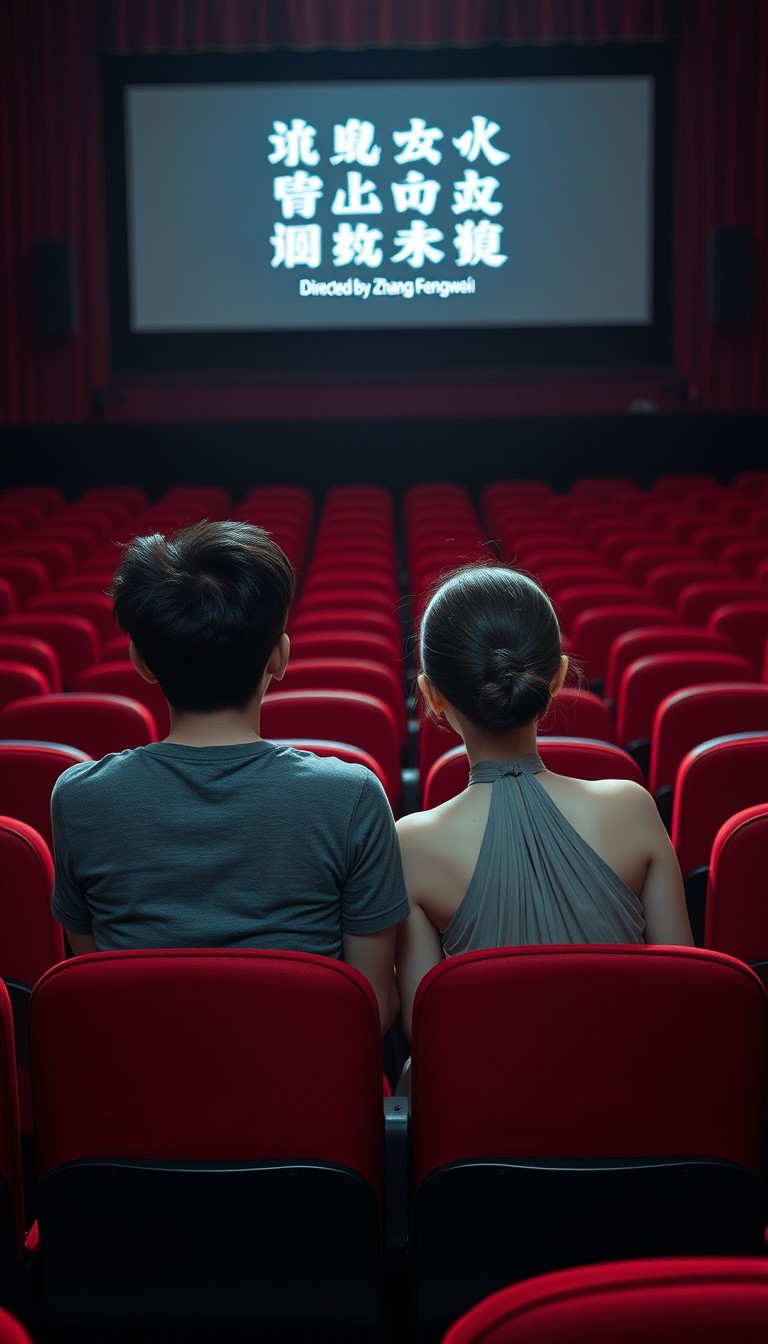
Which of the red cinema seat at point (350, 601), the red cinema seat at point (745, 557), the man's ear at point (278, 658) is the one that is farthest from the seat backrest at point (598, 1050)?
the red cinema seat at point (745, 557)

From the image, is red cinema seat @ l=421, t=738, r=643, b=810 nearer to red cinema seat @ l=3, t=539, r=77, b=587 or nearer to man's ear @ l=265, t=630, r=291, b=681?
man's ear @ l=265, t=630, r=291, b=681

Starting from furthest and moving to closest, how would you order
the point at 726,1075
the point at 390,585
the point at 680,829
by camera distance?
the point at 390,585, the point at 680,829, the point at 726,1075

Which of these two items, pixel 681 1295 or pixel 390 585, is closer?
pixel 681 1295

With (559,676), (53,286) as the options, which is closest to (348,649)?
(559,676)

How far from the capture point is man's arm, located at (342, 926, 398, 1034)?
158cm

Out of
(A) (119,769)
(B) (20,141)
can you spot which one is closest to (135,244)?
(B) (20,141)

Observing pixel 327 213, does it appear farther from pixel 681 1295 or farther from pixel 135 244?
pixel 681 1295

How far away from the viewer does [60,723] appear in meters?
2.76

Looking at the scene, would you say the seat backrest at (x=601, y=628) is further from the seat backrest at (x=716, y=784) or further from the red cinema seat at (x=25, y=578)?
the red cinema seat at (x=25, y=578)

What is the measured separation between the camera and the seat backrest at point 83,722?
2.75m

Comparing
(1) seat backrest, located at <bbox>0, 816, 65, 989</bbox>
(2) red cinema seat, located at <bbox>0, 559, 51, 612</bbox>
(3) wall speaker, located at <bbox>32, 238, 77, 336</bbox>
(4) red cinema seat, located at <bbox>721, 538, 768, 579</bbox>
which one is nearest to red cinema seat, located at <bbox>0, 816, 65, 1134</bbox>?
(1) seat backrest, located at <bbox>0, 816, 65, 989</bbox>

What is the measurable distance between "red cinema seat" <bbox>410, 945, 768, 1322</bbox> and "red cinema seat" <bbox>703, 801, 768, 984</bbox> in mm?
540

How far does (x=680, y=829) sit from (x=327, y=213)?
932 centimetres

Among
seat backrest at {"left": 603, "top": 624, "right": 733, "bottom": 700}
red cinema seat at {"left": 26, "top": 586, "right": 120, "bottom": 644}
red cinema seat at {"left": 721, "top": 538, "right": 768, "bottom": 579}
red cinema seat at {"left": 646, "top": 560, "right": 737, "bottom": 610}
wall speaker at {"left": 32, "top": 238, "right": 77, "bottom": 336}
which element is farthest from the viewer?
wall speaker at {"left": 32, "top": 238, "right": 77, "bottom": 336}
